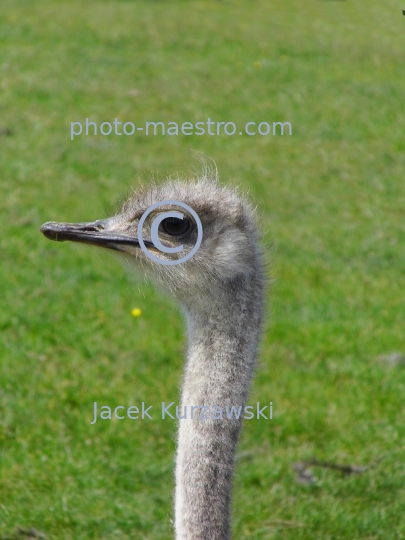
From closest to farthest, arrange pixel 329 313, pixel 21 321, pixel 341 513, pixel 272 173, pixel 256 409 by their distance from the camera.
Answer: pixel 341 513 < pixel 256 409 < pixel 21 321 < pixel 329 313 < pixel 272 173

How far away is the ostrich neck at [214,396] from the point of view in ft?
8.38

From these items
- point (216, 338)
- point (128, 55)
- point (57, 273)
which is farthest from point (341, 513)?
point (128, 55)

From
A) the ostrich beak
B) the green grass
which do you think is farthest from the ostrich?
the green grass

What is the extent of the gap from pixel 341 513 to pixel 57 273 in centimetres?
283

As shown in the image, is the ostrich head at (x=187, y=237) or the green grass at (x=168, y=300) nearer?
the ostrich head at (x=187, y=237)

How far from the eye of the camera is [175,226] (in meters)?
2.67

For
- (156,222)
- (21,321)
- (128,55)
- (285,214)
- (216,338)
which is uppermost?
(128,55)

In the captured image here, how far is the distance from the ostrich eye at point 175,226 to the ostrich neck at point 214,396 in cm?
21

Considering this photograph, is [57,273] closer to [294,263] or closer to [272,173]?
[294,263]

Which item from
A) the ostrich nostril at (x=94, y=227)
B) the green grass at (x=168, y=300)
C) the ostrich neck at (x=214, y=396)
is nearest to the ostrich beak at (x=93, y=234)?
the ostrich nostril at (x=94, y=227)

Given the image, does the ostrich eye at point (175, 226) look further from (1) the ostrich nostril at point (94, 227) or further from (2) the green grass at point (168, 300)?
(2) the green grass at point (168, 300)

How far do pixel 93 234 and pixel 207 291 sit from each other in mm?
372

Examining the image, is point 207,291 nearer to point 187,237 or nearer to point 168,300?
point 187,237

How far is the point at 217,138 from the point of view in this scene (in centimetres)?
897
